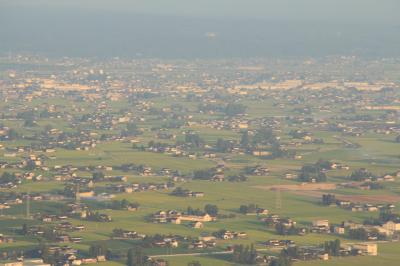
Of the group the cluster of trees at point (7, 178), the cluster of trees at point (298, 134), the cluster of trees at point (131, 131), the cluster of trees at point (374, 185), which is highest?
the cluster of trees at point (7, 178)

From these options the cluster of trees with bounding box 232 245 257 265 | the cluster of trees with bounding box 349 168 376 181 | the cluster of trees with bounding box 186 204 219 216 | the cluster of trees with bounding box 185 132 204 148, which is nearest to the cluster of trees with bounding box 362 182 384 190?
the cluster of trees with bounding box 349 168 376 181

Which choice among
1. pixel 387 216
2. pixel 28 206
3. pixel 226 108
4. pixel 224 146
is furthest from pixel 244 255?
pixel 226 108

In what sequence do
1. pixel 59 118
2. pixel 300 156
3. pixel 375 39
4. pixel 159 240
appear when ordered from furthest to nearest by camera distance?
pixel 375 39
pixel 59 118
pixel 300 156
pixel 159 240

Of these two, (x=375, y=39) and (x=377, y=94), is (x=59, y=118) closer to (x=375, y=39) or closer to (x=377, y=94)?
(x=377, y=94)

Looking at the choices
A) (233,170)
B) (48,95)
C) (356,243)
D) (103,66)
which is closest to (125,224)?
(356,243)

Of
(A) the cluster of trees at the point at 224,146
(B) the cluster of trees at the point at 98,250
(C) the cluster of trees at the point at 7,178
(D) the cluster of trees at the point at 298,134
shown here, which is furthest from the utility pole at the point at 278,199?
(D) the cluster of trees at the point at 298,134

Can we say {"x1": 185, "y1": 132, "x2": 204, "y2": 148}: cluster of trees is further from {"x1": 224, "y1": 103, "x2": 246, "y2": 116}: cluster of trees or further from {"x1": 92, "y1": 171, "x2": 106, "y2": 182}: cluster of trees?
{"x1": 224, "y1": 103, "x2": 246, "y2": 116}: cluster of trees

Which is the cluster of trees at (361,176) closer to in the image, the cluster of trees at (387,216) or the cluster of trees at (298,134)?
the cluster of trees at (387,216)

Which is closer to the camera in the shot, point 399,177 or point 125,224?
point 125,224
